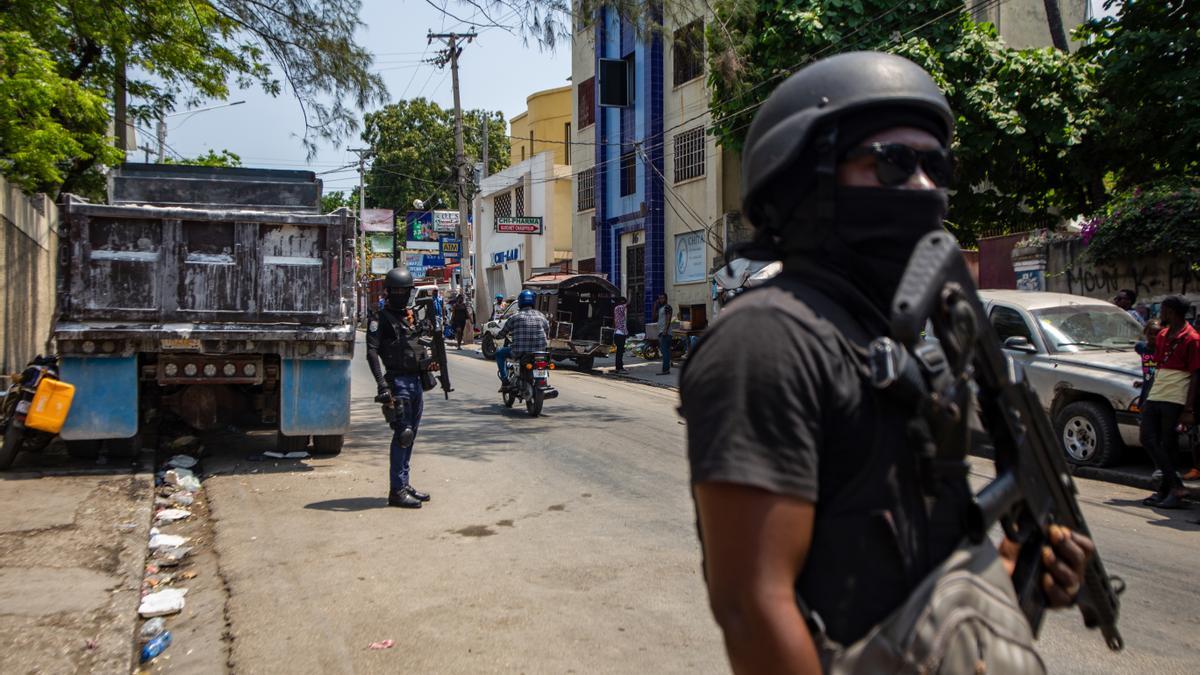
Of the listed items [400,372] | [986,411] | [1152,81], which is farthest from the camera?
[1152,81]

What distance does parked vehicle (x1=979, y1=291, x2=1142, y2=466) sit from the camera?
9.25 m

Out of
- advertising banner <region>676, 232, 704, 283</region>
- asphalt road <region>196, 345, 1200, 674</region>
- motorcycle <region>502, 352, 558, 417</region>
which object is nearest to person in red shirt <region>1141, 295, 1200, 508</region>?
asphalt road <region>196, 345, 1200, 674</region>

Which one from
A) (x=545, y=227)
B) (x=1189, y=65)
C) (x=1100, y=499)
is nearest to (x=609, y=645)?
(x=1100, y=499)

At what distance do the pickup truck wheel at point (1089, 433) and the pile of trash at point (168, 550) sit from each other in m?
8.10

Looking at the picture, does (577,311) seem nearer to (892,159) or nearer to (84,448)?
(84,448)

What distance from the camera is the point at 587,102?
3388 centimetres

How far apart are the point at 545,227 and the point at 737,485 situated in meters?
38.4

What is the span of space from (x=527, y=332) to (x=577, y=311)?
37.8 ft

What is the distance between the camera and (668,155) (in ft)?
93.4

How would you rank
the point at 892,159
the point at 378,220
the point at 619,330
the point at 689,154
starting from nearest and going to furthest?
1. the point at 892,159
2. the point at 619,330
3. the point at 689,154
4. the point at 378,220

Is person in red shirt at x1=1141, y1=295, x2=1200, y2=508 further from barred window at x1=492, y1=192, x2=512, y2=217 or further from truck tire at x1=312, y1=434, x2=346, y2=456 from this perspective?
barred window at x1=492, y1=192, x2=512, y2=217

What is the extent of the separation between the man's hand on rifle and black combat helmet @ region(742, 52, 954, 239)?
755mm

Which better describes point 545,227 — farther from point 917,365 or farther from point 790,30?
point 917,365

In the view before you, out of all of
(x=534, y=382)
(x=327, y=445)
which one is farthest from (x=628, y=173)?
(x=327, y=445)
